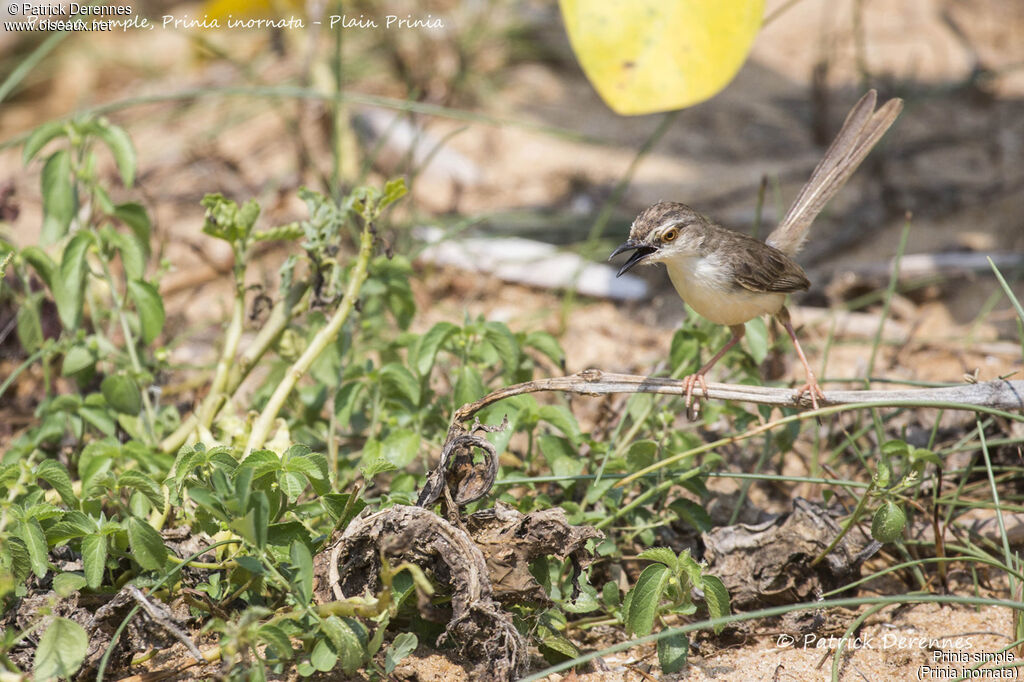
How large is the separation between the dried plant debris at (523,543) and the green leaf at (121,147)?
1.82 m

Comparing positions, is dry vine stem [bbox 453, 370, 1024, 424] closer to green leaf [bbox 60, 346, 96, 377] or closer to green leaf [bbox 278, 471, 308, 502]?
green leaf [bbox 278, 471, 308, 502]

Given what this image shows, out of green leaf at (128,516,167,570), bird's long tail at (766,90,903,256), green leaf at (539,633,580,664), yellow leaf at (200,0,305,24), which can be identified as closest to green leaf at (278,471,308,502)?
green leaf at (128,516,167,570)

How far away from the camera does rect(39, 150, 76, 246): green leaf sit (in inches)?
135

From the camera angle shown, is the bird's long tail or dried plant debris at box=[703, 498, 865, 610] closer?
dried plant debris at box=[703, 498, 865, 610]

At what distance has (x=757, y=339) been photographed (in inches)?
134

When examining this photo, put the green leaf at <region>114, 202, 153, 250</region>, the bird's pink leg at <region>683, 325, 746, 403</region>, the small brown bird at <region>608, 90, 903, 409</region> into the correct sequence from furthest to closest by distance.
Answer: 1. the green leaf at <region>114, 202, 153, 250</region>
2. the small brown bird at <region>608, 90, 903, 409</region>
3. the bird's pink leg at <region>683, 325, 746, 403</region>

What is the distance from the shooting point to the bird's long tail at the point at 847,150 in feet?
12.2

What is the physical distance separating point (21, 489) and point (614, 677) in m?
1.87

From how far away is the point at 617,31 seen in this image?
12.4 ft

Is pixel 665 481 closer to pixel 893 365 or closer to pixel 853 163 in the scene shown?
pixel 853 163

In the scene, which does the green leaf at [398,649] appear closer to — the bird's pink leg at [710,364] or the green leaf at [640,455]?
the green leaf at [640,455]

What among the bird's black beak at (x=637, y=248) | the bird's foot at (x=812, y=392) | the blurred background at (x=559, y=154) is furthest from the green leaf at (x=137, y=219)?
the bird's foot at (x=812, y=392)

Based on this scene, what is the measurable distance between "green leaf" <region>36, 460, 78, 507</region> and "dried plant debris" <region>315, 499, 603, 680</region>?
2.62 ft

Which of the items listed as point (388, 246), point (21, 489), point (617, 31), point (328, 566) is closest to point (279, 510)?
point (328, 566)
